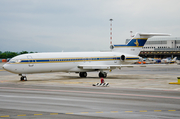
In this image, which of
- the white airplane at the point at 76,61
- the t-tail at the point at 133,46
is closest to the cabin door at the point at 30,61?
the white airplane at the point at 76,61

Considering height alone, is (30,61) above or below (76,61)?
above

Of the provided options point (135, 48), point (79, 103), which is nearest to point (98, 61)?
point (135, 48)

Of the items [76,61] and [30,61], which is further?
[76,61]

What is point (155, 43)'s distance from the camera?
14462 cm

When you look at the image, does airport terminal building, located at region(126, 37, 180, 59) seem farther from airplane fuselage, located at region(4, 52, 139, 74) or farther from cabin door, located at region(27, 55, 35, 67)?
cabin door, located at region(27, 55, 35, 67)

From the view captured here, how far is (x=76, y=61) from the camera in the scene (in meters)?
36.1

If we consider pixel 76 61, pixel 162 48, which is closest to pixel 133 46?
pixel 76 61

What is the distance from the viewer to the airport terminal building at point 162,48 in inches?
5399

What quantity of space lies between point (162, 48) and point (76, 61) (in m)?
113

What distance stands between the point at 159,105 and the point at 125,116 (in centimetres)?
379

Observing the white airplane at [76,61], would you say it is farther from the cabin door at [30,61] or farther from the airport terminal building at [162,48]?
the airport terminal building at [162,48]

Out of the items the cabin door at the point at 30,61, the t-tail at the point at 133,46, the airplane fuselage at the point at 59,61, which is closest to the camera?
the airplane fuselage at the point at 59,61

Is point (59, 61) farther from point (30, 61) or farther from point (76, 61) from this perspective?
point (30, 61)

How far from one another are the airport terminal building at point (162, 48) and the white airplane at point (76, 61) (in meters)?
101
